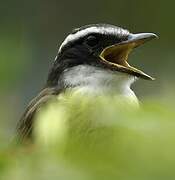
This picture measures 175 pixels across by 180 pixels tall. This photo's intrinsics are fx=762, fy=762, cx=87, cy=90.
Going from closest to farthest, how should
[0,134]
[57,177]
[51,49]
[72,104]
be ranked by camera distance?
[57,177] → [0,134] → [72,104] → [51,49]

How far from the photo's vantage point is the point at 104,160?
3.12 ft

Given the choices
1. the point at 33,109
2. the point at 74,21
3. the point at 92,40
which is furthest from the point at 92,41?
the point at 74,21

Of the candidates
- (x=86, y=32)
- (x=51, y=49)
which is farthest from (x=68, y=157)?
(x=51, y=49)

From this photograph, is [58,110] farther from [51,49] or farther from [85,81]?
[51,49]

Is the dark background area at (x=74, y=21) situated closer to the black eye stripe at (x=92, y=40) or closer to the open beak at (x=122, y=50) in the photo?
the open beak at (x=122, y=50)

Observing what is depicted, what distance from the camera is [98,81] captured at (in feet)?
14.8

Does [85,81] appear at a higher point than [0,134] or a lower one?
lower

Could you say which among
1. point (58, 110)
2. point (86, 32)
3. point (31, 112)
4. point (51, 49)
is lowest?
point (51, 49)

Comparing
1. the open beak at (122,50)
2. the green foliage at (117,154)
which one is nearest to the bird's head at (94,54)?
the open beak at (122,50)

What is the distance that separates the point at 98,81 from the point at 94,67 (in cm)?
11

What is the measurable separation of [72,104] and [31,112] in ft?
1.18

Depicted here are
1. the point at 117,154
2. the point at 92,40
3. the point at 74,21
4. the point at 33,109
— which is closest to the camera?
the point at 117,154

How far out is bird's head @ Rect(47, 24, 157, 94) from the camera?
456 centimetres

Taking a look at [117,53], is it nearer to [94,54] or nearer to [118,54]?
[118,54]
